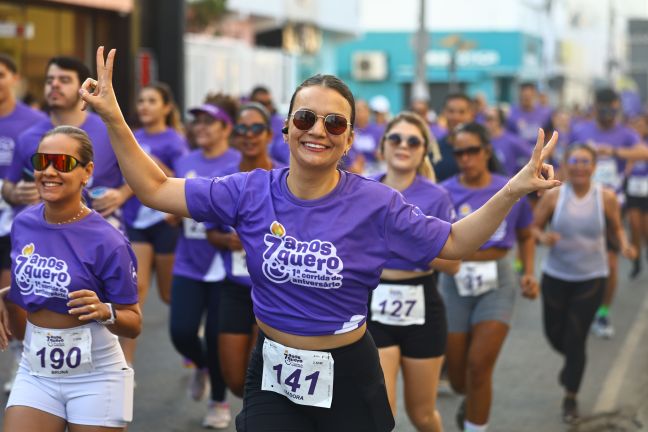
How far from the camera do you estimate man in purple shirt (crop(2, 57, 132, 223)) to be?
21.2ft

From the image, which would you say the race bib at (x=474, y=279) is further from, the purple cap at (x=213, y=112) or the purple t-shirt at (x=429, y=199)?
the purple cap at (x=213, y=112)

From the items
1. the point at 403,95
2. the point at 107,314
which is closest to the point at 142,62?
the point at 107,314

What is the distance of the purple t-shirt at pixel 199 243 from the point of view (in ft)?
23.5

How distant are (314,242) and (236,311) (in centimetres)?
270

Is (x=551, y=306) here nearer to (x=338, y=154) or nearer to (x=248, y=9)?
(x=338, y=154)

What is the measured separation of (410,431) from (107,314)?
3.11 meters

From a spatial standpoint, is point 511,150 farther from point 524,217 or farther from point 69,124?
point 69,124

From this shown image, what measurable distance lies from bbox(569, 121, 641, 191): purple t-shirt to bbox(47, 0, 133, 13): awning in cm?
904

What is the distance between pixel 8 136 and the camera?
7.37 meters

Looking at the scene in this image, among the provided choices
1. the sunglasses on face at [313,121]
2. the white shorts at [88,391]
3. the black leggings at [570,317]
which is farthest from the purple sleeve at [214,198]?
the black leggings at [570,317]

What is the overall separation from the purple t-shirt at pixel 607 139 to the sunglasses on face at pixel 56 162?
322 inches

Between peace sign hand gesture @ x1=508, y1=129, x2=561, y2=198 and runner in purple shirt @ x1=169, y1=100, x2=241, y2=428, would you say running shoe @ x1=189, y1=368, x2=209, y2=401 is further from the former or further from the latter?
peace sign hand gesture @ x1=508, y1=129, x2=561, y2=198

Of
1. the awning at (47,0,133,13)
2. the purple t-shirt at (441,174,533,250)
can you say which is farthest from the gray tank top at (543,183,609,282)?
the awning at (47,0,133,13)

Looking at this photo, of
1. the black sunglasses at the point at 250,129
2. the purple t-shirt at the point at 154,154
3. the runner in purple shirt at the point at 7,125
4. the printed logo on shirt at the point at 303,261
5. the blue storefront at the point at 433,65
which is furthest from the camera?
the blue storefront at the point at 433,65
